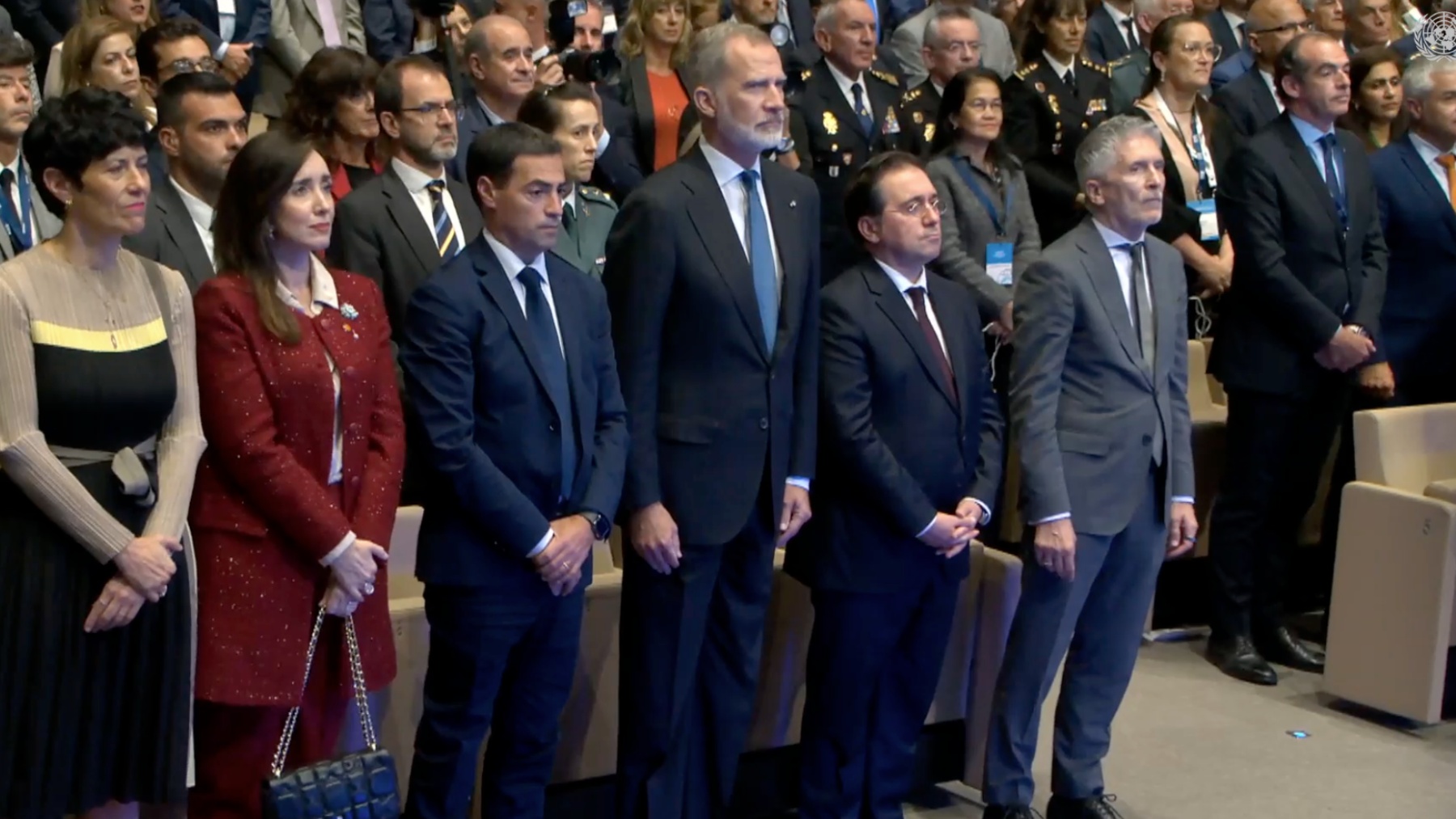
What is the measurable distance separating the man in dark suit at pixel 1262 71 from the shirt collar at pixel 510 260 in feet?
11.8

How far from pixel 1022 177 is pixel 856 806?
7.20 ft

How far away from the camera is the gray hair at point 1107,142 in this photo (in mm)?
3861

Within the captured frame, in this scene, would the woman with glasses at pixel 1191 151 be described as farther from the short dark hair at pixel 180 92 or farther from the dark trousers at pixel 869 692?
the short dark hair at pixel 180 92

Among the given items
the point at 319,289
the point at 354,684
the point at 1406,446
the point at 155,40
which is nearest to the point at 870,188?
the point at 319,289

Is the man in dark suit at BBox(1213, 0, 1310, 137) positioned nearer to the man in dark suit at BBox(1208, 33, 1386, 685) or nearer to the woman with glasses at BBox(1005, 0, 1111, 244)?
the woman with glasses at BBox(1005, 0, 1111, 244)

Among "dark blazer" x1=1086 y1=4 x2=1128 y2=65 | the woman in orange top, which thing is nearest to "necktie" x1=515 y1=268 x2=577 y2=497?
the woman in orange top

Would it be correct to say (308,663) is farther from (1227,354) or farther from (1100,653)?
(1227,354)

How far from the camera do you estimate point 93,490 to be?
114 inches

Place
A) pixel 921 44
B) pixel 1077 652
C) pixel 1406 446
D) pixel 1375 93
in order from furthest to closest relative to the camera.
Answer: pixel 921 44 < pixel 1375 93 < pixel 1406 446 < pixel 1077 652

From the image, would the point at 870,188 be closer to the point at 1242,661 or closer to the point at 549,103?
the point at 549,103

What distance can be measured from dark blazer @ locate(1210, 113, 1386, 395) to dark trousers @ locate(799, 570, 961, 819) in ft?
5.27

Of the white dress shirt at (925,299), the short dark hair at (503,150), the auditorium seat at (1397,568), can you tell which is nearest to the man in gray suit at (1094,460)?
the white dress shirt at (925,299)

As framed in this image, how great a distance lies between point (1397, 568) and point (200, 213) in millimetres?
2942

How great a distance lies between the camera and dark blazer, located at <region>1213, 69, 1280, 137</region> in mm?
6273
